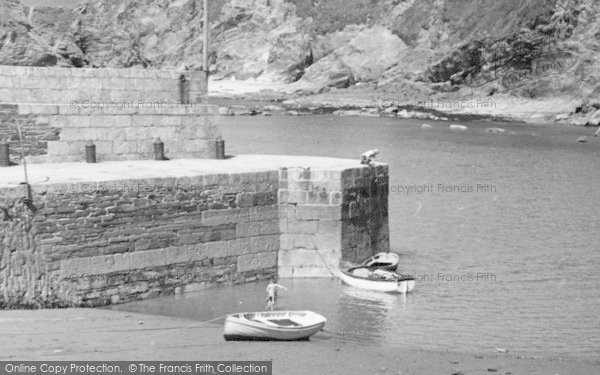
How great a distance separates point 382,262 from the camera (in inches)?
1145

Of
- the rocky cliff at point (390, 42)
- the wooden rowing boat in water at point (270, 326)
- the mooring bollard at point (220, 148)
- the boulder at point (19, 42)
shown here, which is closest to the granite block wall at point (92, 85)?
the mooring bollard at point (220, 148)

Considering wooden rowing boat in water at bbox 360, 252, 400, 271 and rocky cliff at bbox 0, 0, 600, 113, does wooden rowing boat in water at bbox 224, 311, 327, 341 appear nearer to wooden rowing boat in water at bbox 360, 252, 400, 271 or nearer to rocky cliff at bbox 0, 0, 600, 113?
wooden rowing boat in water at bbox 360, 252, 400, 271

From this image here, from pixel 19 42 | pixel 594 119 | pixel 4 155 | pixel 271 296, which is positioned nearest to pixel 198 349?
pixel 271 296

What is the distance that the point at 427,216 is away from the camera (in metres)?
42.8

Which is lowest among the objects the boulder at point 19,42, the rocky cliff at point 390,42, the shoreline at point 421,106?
the shoreline at point 421,106

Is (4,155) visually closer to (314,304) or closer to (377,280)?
(314,304)

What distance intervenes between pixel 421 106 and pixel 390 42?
29128mm

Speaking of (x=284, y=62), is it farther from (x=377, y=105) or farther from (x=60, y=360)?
(x=60, y=360)

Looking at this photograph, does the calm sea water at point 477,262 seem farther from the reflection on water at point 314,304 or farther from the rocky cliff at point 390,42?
the rocky cliff at point 390,42

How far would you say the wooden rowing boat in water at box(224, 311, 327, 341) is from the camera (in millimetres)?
21156

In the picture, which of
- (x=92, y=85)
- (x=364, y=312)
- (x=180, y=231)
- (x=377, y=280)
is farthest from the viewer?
(x=92, y=85)

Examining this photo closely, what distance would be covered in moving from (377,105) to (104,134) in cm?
8433

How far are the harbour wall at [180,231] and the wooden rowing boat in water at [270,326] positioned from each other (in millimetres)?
4009

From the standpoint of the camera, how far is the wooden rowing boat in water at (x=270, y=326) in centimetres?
2116
